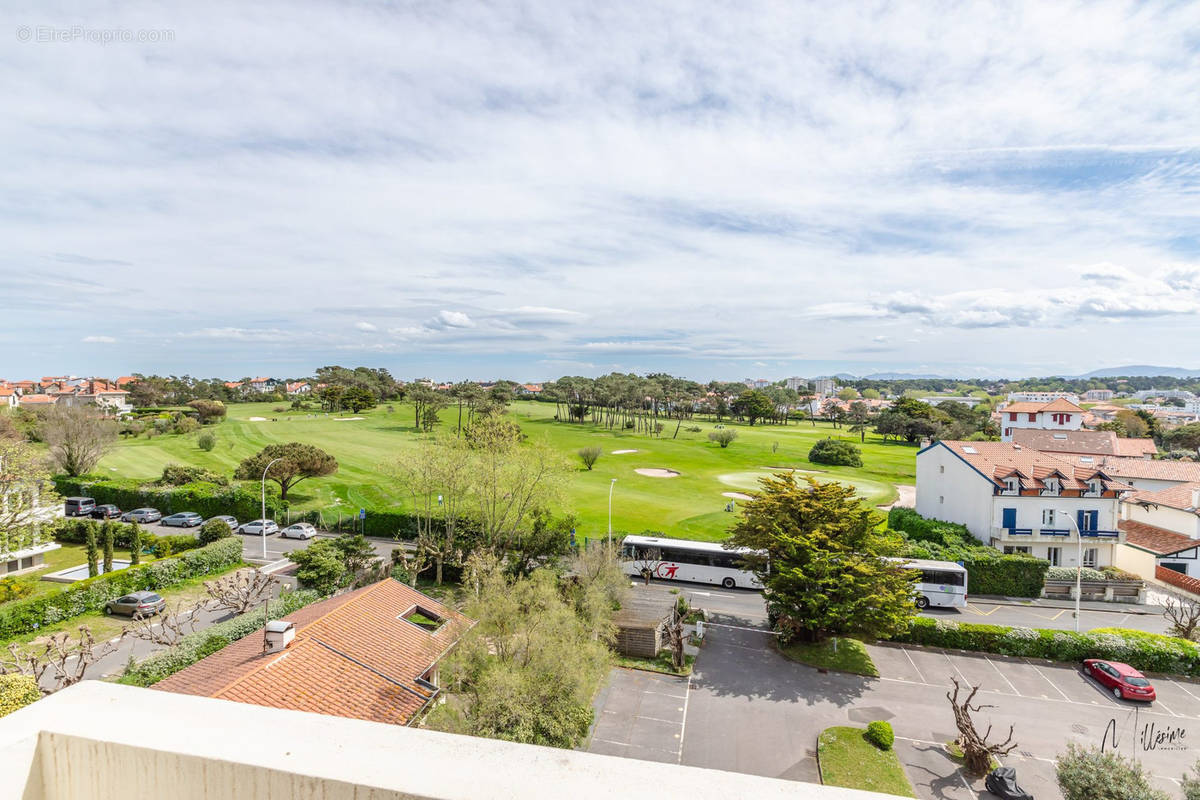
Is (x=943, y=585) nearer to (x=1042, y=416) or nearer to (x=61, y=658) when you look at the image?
(x=61, y=658)

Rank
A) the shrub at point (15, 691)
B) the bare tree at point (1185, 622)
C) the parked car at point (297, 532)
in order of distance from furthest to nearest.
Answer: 1. the parked car at point (297, 532)
2. the bare tree at point (1185, 622)
3. the shrub at point (15, 691)

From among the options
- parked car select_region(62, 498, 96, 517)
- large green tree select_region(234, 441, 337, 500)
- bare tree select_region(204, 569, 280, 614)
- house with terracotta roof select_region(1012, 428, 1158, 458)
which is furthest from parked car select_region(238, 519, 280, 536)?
house with terracotta roof select_region(1012, 428, 1158, 458)

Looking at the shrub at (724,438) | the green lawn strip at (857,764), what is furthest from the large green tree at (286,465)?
the shrub at (724,438)

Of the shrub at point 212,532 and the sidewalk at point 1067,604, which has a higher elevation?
the shrub at point 212,532

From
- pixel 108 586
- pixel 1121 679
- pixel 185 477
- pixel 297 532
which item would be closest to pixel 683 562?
pixel 1121 679

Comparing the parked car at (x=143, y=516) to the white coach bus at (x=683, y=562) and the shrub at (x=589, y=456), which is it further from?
the shrub at (x=589, y=456)

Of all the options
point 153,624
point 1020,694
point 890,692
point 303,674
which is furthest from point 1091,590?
point 153,624
